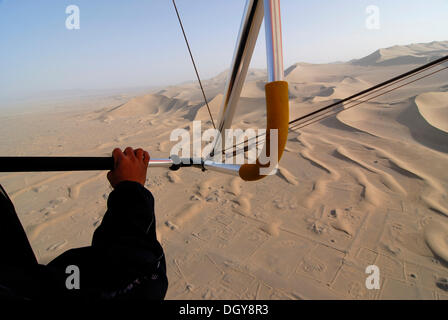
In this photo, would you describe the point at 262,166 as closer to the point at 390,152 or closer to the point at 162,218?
the point at 162,218

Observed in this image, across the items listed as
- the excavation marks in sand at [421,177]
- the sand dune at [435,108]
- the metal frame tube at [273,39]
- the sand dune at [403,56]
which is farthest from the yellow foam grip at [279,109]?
the sand dune at [403,56]

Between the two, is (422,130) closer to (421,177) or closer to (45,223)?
(421,177)

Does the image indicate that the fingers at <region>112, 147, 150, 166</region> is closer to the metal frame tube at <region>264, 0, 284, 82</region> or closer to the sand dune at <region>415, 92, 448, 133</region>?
the metal frame tube at <region>264, 0, 284, 82</region>

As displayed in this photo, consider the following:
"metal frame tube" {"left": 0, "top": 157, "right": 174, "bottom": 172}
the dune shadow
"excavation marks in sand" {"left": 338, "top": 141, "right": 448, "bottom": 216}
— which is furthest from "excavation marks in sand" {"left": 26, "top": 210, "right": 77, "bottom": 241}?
the dune shadow

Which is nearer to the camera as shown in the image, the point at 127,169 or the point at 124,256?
Result: the point at 124,256

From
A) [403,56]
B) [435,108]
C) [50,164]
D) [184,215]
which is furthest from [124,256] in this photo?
[403,56]
